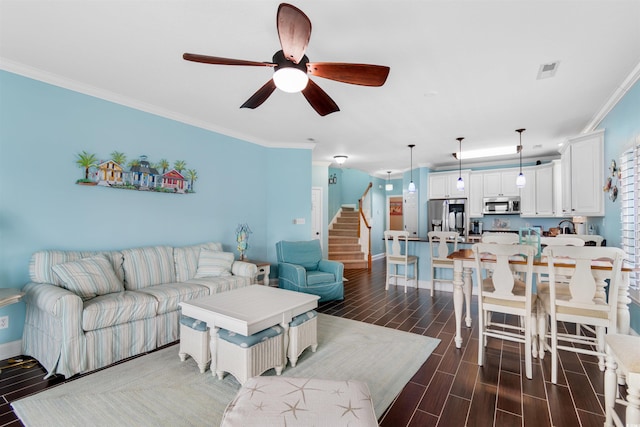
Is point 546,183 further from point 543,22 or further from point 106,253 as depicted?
point 106,253

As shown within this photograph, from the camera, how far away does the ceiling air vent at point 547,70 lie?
2.65 meters

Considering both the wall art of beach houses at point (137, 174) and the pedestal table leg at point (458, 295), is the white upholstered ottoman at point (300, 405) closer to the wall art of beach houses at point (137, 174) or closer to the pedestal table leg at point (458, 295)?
the pedestal table leg at point (458, 295)

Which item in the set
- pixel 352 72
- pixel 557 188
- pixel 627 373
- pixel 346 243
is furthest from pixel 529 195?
pixel 352 72

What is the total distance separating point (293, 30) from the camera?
1.62 meters

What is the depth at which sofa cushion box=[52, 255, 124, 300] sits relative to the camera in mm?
2709

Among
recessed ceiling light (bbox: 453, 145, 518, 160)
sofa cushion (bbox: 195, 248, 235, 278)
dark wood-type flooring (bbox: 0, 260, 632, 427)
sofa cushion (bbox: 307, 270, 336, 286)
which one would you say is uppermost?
recessed ceiling light (bbox: 453, 145, 518, 160)

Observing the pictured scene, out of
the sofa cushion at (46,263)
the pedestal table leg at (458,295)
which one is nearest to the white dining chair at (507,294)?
the pedestal table leg at (458,295)

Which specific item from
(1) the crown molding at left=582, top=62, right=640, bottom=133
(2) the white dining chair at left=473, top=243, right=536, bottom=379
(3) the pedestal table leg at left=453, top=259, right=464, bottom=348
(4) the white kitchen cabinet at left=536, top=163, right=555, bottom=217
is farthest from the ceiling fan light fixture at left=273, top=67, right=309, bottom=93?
(4) the white kitchen cabinet at left=536, top=163, right=555, bottom=217

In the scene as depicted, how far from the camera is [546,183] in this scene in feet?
20.3

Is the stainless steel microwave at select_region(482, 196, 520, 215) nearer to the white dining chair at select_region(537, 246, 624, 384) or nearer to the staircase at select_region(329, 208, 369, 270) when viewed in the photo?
the staircase at select_region(329, 208, 369, 270)

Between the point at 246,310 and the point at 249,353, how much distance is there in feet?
1.20

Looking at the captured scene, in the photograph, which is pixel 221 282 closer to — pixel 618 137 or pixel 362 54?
pixel 362 54

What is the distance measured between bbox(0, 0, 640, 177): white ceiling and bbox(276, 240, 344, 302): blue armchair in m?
2.03

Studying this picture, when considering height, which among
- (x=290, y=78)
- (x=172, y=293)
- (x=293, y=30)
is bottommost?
(x=172, y=293)
